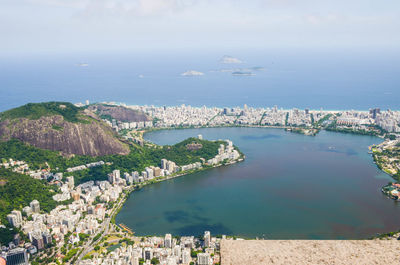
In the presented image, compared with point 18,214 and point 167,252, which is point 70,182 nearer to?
point 18,214

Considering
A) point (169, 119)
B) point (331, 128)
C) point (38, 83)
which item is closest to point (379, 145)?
point (331, 128)

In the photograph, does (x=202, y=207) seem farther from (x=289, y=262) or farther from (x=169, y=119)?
(x=169, y=119)

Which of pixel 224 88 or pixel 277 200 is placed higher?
pixel 224 88

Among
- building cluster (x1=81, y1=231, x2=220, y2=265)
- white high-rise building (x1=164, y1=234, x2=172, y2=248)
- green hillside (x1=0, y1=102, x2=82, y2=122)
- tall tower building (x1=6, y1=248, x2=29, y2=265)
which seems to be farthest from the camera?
green hillside (x1=0, y1=102, x2=82, y2=122)

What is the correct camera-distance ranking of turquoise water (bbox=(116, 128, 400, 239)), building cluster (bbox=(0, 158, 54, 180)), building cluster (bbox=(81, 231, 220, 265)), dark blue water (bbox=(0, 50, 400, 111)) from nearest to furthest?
1. building cluster (bbox=(81, 231, 220, 265))
2. turquoise water (bbox=(116, 128, 400, 239))
3. building cluster (bbox=(0, 158, 54, 180))
4. dark blue water (bbox=(0, 50, 400, 111))

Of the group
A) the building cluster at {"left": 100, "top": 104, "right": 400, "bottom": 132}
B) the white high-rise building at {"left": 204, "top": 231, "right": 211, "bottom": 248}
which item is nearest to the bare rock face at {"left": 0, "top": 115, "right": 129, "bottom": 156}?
the building cluster at {"left": 100, "top": 104, "right": 400, "bottom": 132}

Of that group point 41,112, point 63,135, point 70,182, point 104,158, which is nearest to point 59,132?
point 63,135

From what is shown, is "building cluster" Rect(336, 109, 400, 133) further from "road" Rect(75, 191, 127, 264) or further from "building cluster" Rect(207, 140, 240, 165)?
"road" Rect(75, 191, 127, 264)
